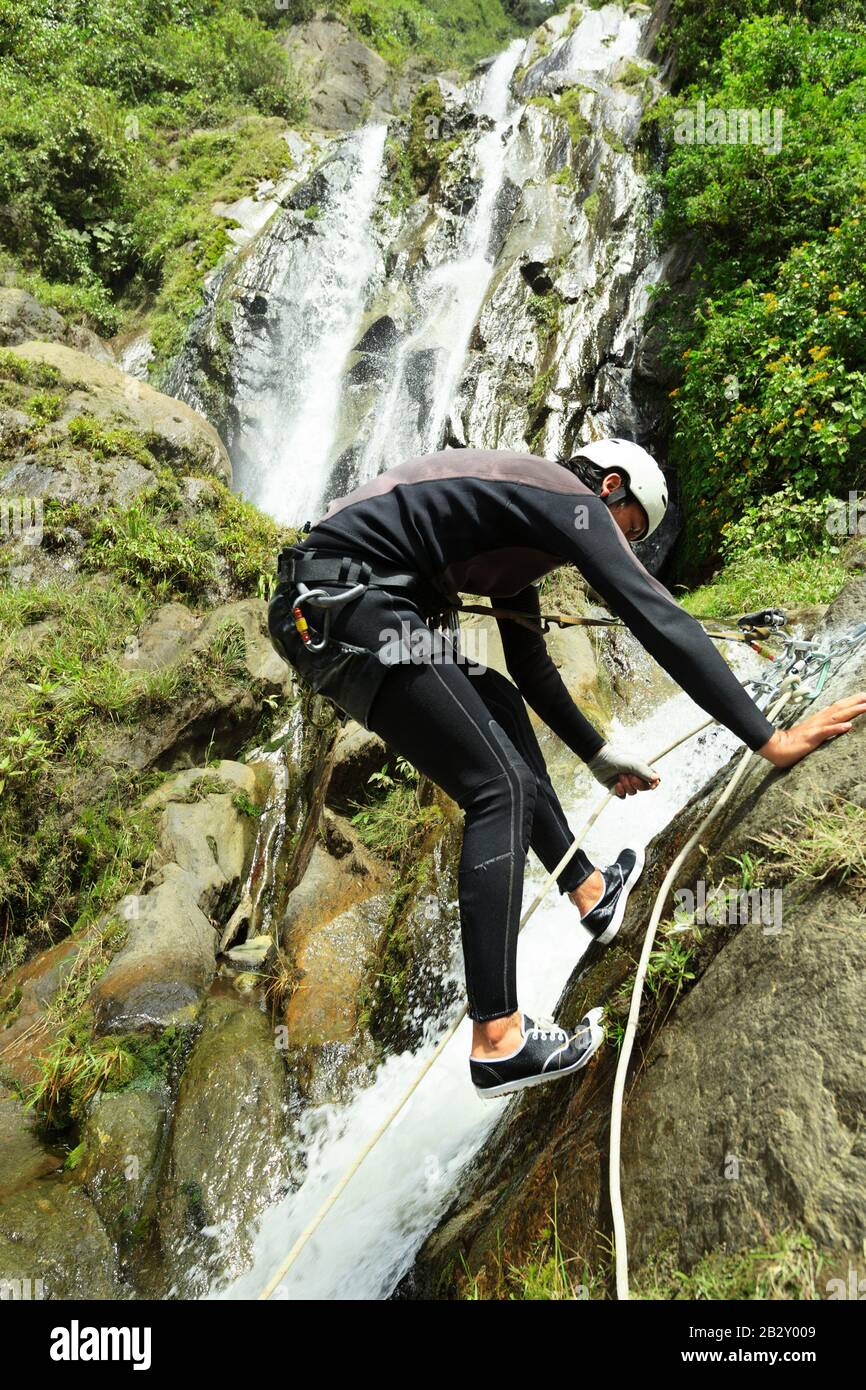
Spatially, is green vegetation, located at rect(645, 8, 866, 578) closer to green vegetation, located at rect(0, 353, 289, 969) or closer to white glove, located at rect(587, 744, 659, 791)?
white glove, located at rect(587, 744, 659, 791)

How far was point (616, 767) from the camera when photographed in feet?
9.34

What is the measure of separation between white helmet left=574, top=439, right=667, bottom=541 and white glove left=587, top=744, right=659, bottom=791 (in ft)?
2.89

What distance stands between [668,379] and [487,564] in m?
8.76

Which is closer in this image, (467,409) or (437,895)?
(437,895)

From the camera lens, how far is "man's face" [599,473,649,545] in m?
2.44

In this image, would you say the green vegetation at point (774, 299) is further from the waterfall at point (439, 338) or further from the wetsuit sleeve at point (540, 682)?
the wetsuit sleeve at point (540, 682)

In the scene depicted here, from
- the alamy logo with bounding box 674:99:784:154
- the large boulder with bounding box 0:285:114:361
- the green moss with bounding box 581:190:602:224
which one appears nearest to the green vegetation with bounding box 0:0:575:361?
the large boulder with bounding box 0:285:114:361

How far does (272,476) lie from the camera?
13.8 meters

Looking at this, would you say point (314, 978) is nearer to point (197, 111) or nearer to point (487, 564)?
point (487, 564)

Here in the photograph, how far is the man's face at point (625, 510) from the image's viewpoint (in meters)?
2.44

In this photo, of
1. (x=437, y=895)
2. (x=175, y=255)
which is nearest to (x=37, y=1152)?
(x=437, y=895)

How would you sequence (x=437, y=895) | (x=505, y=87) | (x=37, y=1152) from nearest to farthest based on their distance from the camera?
(x=37, y=1152)
(x=437, y=895)
(x=505, y=87)

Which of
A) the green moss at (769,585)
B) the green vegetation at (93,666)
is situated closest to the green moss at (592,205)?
the green vegetation at (93,666)
